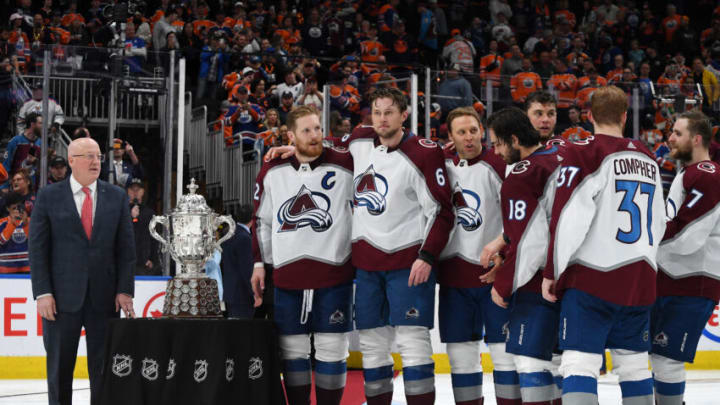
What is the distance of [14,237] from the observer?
327 inches

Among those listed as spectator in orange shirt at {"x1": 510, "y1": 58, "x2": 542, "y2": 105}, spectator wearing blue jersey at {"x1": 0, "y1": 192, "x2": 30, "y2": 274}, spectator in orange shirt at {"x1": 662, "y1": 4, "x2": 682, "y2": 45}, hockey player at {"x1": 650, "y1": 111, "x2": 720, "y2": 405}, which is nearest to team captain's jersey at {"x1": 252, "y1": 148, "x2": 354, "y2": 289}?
hockey player at {"x1": 650, "y1": 111, "x2": 720, "y2": 405}

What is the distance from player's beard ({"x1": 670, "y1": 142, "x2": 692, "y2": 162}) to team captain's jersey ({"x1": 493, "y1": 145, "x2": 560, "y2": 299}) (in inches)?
44.0

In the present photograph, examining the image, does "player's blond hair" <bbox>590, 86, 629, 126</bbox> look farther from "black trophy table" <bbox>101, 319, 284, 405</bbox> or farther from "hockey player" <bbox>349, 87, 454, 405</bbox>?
"black trophy table" <bbox>101, 319, 284, 405</bbox>

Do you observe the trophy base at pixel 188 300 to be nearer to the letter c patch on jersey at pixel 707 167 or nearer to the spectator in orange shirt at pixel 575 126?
the letter c patch on jersey at pixel 707 167

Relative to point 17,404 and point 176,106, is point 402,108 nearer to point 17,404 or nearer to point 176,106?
point 17,404

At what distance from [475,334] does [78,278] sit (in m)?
2.17

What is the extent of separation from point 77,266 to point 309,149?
1.43 meters

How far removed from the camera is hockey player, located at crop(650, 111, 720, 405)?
499 cm

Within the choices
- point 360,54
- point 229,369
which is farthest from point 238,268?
point 360,54

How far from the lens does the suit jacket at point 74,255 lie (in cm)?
512

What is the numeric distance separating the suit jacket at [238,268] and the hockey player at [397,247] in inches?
115

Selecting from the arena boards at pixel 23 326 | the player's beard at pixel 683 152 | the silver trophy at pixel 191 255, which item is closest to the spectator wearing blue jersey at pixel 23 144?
the arena boards at pixel 23 326

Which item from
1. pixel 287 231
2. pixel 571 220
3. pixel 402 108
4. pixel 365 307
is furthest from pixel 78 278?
pixel 571 220

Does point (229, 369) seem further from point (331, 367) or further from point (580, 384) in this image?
point (580, 384)
